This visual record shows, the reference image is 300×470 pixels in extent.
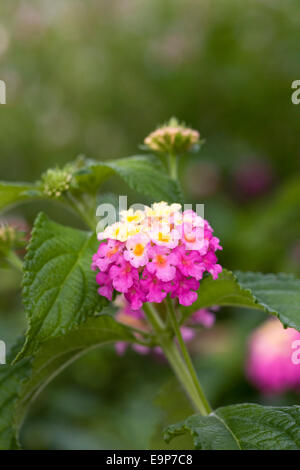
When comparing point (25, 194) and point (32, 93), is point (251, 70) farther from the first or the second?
point (25, 194)

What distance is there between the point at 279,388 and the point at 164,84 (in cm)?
143

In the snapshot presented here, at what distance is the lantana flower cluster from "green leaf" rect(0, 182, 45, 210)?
0.45 ft

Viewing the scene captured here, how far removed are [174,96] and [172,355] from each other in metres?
1.74

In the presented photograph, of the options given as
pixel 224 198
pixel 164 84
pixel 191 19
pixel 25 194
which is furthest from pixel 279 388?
pixel 191 19

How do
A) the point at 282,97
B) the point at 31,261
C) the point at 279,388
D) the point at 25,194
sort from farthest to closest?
the point at 282,97 → the point at 279,388 → the point at 25,194 → the point at 31,261

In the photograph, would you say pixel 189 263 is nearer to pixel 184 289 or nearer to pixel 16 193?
pixel 184 289

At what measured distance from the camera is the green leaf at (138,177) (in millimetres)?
714

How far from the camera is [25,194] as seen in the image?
74 cm

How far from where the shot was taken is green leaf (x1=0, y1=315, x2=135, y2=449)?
0.70 metres

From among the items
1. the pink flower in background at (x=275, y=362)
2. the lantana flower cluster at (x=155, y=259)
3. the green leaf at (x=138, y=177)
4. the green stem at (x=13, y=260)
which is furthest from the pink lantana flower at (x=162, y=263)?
the pink flower in background at (x=275, y=362)

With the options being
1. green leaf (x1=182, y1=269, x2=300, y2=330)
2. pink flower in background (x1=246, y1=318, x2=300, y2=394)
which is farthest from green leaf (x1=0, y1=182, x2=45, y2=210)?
pink flower in background (x1=246, y1=318, x2=300, y2=394)

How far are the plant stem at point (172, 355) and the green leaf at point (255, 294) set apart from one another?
36 mm

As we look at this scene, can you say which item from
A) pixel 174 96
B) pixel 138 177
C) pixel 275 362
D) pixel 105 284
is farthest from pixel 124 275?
pixel 174 96

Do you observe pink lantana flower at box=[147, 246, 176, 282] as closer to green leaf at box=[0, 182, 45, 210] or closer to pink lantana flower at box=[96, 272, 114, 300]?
pink lantana flower at box=[96, 272, 114, 300]
